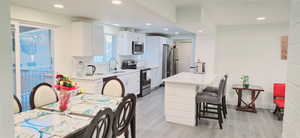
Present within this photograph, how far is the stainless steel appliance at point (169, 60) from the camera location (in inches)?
308

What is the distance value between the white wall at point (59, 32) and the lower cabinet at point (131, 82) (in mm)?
1480

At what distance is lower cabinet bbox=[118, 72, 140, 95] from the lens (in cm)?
529

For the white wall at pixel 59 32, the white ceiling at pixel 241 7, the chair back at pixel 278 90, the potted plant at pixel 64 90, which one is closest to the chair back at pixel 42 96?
the potted plant at pixel 64 90

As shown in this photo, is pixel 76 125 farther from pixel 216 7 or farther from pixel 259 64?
pixel 259 64

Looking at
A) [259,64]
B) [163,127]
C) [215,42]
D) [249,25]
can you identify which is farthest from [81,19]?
[259,64]

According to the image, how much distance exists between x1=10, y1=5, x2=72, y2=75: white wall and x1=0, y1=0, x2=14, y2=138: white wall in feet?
10.6

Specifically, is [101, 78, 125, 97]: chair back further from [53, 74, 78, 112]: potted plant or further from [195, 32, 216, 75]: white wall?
[195, 32, 216, 75]: white wall

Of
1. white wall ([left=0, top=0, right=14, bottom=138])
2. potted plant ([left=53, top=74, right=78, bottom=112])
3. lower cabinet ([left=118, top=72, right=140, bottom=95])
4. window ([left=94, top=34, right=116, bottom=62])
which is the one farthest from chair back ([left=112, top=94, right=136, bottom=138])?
window ([left=94, top=34, right=116, bottom=62])

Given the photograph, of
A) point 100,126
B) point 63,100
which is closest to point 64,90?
point 63,100

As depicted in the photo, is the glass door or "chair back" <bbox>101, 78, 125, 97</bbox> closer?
"chair back" <bbox>101, 78, 125, 97</bbox>

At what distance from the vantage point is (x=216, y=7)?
11.0 feet

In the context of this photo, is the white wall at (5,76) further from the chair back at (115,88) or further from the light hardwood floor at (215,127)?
the light hardwood floor at (215,127)

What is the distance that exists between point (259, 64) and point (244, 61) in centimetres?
37

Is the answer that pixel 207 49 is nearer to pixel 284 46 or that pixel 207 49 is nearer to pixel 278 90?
pixel 284 46
